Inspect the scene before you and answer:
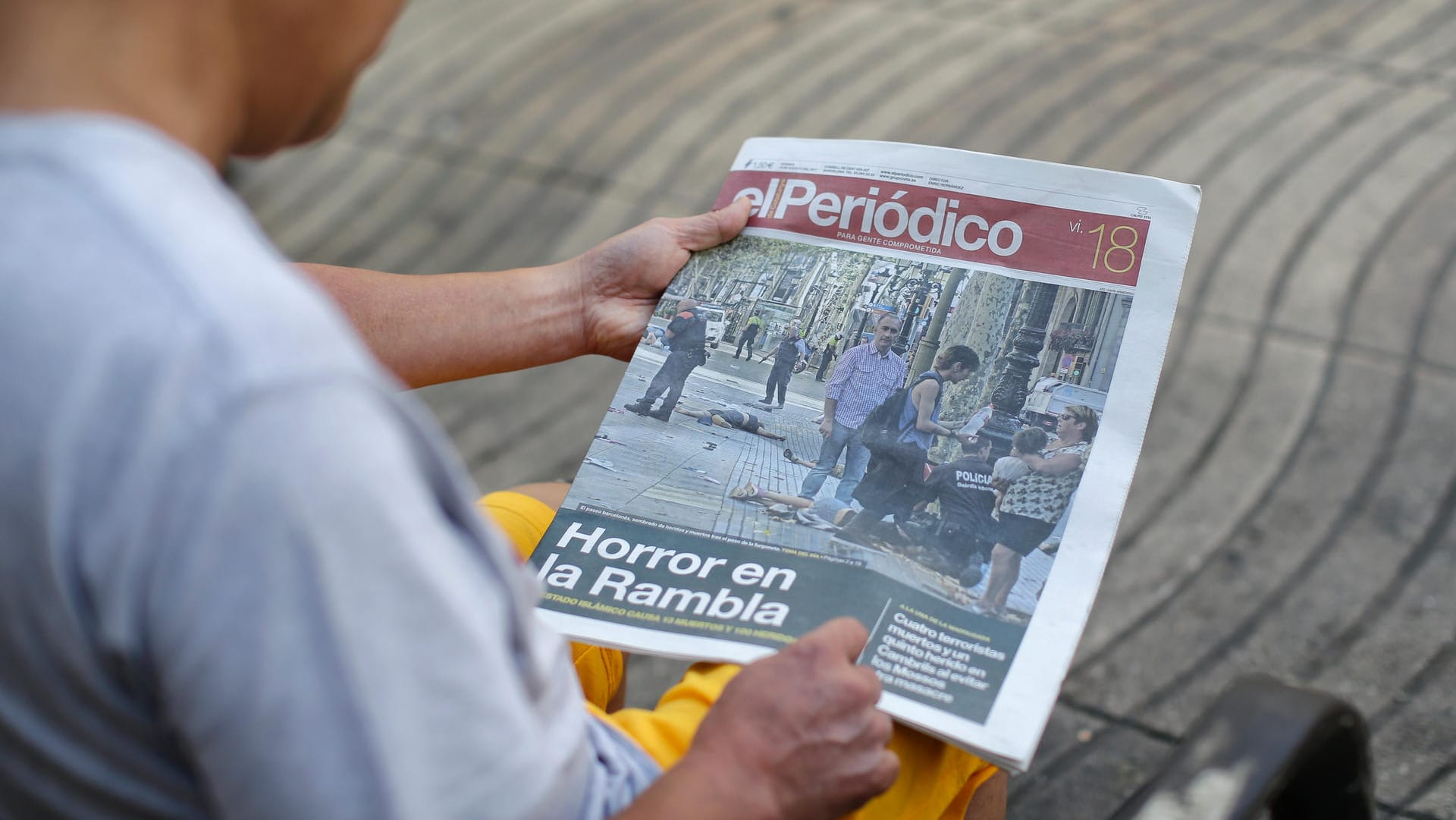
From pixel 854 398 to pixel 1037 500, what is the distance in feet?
0.65

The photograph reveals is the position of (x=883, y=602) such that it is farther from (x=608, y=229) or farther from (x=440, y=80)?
(x=440, y=80)

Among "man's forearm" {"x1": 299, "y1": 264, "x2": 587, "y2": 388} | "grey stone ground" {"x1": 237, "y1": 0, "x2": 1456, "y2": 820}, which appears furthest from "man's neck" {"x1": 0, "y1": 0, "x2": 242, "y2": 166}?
"grey stone ground" {"x1": 237, "y1": 0, "x2": 1456, "y2": 820}

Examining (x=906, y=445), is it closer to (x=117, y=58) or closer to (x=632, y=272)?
(x=632, y=272)

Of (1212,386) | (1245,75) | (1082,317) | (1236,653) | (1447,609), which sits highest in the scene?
(1245,75)

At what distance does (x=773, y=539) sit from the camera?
0.91 m

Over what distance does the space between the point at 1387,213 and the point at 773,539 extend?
184 cm

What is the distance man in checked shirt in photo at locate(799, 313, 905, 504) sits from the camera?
970 mm

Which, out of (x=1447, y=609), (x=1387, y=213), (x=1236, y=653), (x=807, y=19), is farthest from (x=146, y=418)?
(x=807, y=19)

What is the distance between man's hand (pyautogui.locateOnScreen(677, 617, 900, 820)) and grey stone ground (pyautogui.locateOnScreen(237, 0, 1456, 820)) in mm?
840

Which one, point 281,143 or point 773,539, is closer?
point 281,143

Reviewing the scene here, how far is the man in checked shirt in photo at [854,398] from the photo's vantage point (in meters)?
0.97

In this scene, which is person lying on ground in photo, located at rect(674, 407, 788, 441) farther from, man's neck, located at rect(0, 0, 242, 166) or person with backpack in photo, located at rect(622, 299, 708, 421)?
man's neck, located at rect(0, 0, 242, 166)

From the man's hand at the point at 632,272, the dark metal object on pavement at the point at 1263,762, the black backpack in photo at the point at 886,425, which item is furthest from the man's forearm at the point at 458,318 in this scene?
the dark metal object on pavement at the point at 1263,762

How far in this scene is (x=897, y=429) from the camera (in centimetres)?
98
